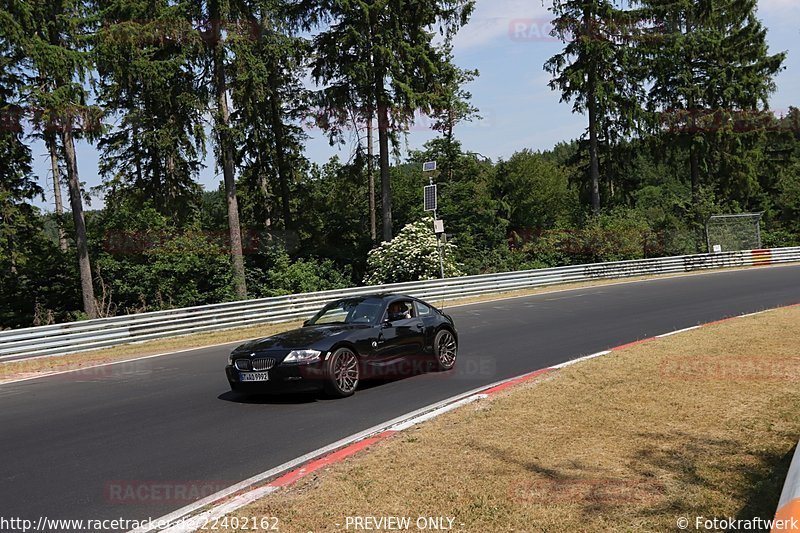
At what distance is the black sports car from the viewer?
8336 millimetres

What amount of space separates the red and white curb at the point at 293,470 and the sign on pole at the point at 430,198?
17.1 metres

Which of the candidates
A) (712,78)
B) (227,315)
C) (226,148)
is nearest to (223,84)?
(226,148)

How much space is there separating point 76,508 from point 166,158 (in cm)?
3265

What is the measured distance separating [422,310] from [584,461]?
17.9 ft

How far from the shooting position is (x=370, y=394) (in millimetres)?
9055

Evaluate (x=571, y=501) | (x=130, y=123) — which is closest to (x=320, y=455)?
(x=571, y=501)

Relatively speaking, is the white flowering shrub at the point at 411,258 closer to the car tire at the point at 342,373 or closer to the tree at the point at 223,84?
the tree at the point at 223,84

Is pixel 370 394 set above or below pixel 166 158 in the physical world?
below

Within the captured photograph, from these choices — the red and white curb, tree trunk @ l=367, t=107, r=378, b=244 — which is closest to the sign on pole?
tree trunk @ l=367, t=107, r=378, b=244

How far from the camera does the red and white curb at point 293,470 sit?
4730mm

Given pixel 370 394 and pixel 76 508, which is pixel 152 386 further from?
pixel 76 508

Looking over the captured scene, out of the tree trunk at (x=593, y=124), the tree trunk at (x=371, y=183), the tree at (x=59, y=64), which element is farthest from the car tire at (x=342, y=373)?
the tree trunk at (x=593, y=124)

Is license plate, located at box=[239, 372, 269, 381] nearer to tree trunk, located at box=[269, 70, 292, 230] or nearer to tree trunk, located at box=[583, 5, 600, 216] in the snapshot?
tree trunk, located at box=[269, 70, 292, 230]

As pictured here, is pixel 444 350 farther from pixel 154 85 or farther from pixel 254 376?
pixel 154 85
